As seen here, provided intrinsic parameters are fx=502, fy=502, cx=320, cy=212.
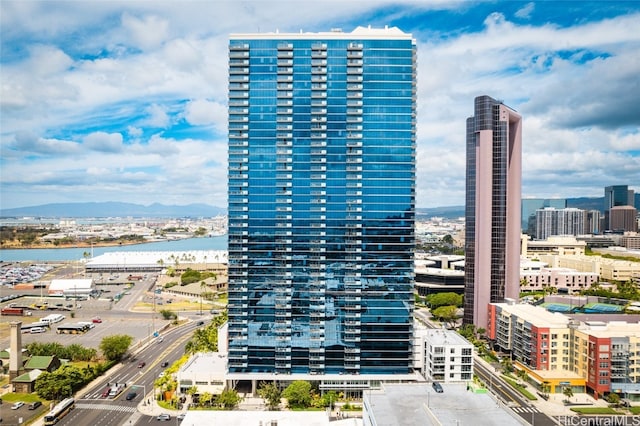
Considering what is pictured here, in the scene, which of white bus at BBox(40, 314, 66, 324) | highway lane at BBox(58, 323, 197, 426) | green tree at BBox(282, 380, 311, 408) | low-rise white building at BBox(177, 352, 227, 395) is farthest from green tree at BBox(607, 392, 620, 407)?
white bus at BBox(40, 314, 66, 324)

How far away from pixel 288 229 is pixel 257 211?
347 cm

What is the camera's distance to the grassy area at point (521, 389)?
47.1 m

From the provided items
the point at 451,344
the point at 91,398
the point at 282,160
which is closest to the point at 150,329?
the point at 91,398

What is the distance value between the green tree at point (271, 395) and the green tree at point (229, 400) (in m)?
2.26

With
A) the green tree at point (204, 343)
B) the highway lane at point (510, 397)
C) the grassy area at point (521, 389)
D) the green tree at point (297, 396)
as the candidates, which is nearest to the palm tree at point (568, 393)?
the grassy area at point (521, 389)

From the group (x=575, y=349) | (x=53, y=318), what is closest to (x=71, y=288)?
(x=53, y=318)

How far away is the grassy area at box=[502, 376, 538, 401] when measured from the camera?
47.1 metres

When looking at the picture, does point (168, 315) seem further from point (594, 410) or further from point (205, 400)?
point (594, 410)

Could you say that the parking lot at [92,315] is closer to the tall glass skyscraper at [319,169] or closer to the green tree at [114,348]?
the green tree at [114,348]

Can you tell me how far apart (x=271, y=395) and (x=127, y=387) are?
16.7 m

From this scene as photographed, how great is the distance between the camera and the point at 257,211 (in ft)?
159

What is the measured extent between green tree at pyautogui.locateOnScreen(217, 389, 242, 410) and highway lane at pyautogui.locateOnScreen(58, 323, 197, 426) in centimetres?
704

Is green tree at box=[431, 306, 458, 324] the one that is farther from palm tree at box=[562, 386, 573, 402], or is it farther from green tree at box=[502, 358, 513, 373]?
palm tree at box=[562, 386, 573, 402]

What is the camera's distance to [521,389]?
49.2 m
